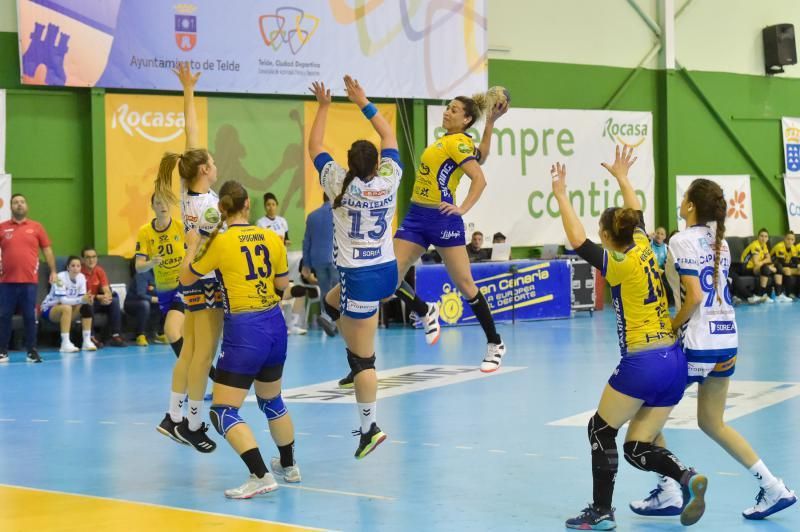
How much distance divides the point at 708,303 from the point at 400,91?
13.8 metres

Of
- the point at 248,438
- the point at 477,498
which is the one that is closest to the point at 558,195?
the point at 477,498

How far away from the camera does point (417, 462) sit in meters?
7.47

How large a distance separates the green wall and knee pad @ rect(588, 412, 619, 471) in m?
12.9

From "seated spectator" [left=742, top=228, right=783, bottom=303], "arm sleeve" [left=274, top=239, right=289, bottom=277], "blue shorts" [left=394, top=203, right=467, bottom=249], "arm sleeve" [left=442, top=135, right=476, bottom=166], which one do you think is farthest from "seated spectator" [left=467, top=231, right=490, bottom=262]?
"arm sleeve" [left=274, top=239, right=289, bottom=277]

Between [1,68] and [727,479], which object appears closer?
[727,479]

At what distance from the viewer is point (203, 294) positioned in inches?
289

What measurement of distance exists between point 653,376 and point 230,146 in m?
13.7

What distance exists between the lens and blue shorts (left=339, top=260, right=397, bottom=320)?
23.5 ft

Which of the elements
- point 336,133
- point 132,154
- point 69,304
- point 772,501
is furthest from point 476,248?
point 772,501

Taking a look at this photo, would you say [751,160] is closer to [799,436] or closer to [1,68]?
[1,68]

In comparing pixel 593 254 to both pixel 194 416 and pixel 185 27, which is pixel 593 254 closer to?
pixel 194 416

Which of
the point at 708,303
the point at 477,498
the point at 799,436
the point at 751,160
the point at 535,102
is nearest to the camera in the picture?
the point at 708,303

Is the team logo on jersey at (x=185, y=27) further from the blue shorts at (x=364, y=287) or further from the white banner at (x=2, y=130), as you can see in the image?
the blue shorts at (x=364, y=287)

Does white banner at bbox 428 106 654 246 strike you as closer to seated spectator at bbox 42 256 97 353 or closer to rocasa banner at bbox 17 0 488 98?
rocasa banner at bbox 17 0 488 98
